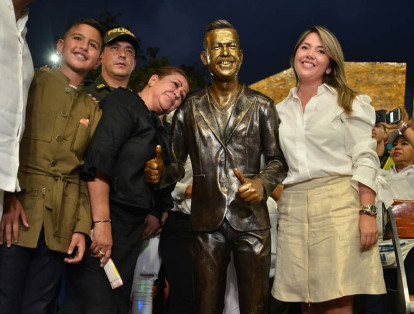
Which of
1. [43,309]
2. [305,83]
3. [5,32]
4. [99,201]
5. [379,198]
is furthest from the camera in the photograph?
[379,198]

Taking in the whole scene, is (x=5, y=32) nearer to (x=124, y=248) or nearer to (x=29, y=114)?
(x=29, y=114)

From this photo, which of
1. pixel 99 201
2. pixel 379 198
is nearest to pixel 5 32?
pixel 99 201

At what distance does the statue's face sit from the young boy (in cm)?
69

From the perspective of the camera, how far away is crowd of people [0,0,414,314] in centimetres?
236

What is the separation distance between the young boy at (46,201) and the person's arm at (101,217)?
53 millimetres

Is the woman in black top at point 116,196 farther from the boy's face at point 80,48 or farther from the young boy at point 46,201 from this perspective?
Answer: the boy's face at point 80,48

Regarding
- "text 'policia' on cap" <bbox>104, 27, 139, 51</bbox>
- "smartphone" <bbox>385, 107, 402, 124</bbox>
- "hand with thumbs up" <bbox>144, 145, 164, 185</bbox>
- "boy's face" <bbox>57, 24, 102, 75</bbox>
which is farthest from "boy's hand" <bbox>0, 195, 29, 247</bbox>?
"smartphone" <bbox>385, 107, 402, 124</bbox>

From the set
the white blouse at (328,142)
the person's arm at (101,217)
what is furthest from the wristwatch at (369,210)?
the person's arm at (101,217)

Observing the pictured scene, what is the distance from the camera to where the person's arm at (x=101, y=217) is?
2418 mm

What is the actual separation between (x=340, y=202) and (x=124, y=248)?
1.14 meters

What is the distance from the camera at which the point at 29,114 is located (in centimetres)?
243

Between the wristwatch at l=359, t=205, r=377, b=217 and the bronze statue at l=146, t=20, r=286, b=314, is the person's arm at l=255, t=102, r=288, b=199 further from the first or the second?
the wristwatch at l=359, t=205, r=377, b=217

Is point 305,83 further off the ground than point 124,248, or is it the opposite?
point 305,83

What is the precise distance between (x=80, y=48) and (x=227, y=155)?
109cm
